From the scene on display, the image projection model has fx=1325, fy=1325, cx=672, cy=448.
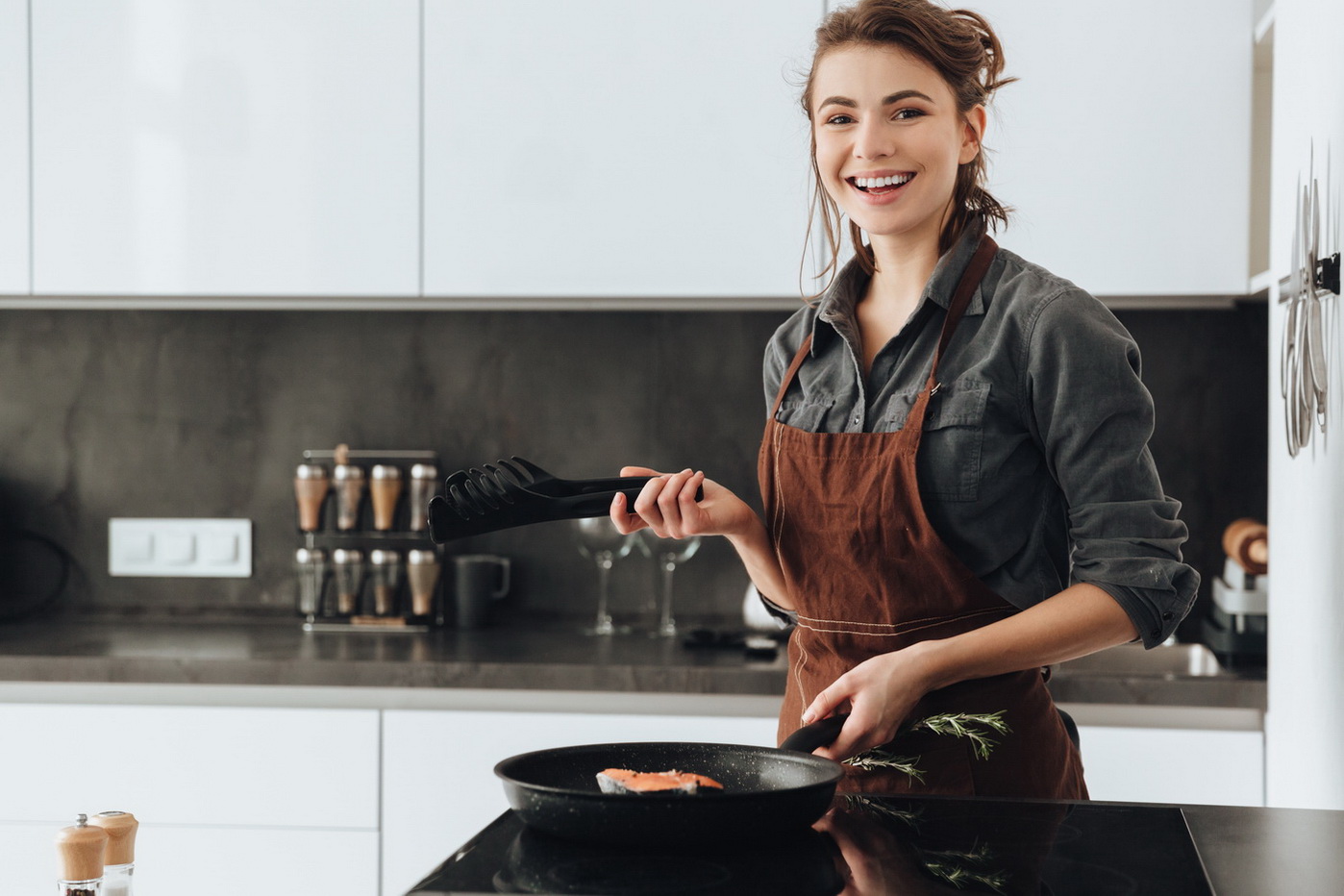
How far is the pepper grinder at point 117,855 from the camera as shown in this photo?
86 cm

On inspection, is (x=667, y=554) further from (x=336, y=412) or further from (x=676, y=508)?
(x=676, y=508)

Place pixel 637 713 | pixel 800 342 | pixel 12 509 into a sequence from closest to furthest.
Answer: pixel 800 342 → pixel 637 713 → pixel 12 509

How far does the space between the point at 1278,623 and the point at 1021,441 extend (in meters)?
0.61

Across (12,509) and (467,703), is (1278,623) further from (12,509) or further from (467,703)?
(12,509)

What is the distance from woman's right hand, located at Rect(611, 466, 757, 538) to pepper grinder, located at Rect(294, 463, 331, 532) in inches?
47.7

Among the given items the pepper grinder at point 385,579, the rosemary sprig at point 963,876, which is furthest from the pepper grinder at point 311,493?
the rosemary sprig at point 963,876

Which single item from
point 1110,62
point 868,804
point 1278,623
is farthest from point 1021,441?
point 1110,62

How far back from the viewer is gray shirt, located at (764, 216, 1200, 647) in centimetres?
110

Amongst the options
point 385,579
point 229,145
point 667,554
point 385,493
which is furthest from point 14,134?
point 667,554

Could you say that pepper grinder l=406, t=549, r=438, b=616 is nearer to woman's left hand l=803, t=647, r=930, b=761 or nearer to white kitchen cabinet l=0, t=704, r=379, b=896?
white kitchen cabinet l=0, t=704, r=379, b=896

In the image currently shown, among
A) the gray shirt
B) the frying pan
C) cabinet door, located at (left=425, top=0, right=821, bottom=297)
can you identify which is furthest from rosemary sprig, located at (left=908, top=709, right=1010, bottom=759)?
cabinet door, located at (left=425, top=0, right=821, bottom=297)

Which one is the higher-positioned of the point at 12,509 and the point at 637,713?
the point at 12,509

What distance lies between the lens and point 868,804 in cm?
91

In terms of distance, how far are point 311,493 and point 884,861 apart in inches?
67.5
